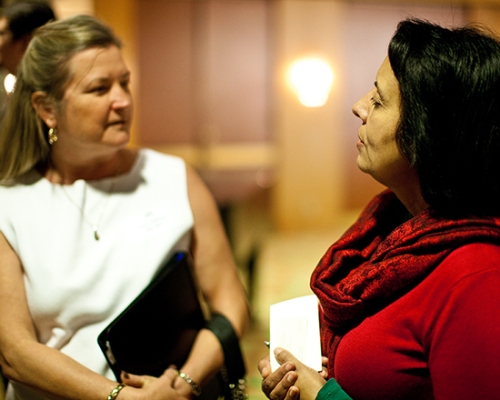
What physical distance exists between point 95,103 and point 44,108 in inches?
6.4

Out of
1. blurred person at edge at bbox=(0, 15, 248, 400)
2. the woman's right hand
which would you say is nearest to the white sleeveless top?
blurred person at edge at bbox=(0, 15, 248, 400)

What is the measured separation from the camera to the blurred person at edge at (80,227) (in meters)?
1.52

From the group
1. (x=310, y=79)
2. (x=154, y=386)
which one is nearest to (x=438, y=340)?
(x=154, y=386)

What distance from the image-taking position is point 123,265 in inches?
63.4

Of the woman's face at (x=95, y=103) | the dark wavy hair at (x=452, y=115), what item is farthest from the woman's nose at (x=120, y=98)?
the dark wavy hair at (x=452, y=115)

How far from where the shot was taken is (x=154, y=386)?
1.52 meters

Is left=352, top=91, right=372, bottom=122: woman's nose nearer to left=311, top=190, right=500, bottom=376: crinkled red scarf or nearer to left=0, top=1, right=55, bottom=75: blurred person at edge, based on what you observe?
left=311, top=190, right=500, bottom=376: crinkled red scarf

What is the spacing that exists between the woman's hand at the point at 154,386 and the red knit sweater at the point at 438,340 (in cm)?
53

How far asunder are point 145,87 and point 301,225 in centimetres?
243

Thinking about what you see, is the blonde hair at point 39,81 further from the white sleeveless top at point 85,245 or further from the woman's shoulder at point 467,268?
the woman's shoulder at point 467,268

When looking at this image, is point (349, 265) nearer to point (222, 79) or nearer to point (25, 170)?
point (25, 170)

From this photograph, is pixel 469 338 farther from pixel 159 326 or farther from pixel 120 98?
pixel 120 98

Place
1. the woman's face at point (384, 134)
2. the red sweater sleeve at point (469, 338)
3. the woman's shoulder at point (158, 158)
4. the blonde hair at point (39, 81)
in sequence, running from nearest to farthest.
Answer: the red sweater sleeve at point (469, 338) < the woman's face at point (384, 134) < the blonde hair at point (39, 81) < the woman's shoulder at point (158, 158)

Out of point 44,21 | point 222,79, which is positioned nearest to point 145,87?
point 222,79
